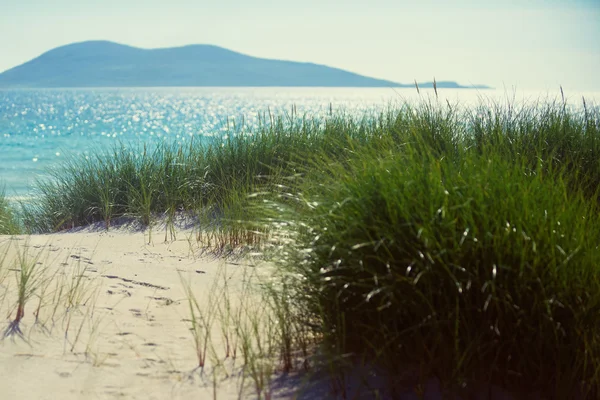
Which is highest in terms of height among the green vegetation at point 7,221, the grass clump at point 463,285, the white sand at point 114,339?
the grass clump at point 463,285

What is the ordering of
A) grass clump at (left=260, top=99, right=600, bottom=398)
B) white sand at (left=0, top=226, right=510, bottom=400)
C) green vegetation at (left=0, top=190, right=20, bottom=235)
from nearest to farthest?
1. grass clump at (left=260, top=99, right=600, bottom=398)
2. white sand at (left=0, top=226, right=510, bottom=400)
3. green vegetation at (left=0, top=190, right=20, bottom=235)

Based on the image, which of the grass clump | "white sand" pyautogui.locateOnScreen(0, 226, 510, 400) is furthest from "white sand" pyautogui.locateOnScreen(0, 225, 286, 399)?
the grass clump

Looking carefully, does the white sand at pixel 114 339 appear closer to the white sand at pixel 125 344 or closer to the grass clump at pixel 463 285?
the white sand at pixel 125 344

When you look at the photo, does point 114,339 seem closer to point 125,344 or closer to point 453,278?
point 125,344

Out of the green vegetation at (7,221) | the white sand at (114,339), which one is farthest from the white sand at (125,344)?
the green vegetation at (7,221)

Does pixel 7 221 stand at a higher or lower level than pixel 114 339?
lower

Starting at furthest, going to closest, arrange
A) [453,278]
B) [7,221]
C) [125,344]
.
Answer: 1. [7,221]
2. [125,344]
3. [453,278]

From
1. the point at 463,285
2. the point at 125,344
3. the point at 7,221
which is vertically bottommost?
the point at 7,221

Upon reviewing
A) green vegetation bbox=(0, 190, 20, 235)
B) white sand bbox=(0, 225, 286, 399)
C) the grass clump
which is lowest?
green vegetation bbox=(0, 190, 20, 235)

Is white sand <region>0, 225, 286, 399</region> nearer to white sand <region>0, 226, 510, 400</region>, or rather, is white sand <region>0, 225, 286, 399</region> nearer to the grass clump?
white sand <region>0, 226, 510, 400</region>

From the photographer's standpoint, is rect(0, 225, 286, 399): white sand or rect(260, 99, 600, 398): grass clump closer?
rect(260, 99, 600, 398): grass clump

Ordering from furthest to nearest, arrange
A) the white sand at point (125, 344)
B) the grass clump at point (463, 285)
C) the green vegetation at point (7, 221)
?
the green vegetation at point (7, 221), the white sand at point (125, 344), the grass clump at point (463, 285)

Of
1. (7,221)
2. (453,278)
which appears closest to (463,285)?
(453,278)

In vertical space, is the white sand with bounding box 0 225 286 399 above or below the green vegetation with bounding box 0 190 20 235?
above
